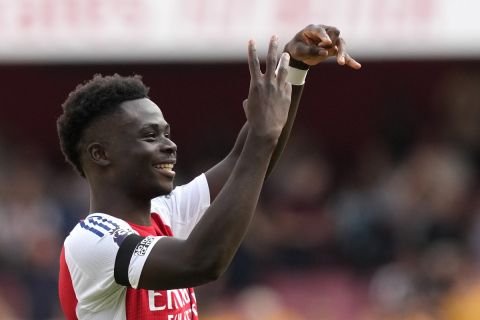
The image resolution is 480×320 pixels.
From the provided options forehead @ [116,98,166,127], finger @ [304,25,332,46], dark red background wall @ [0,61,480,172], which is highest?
finger @ [304,25,332,46]

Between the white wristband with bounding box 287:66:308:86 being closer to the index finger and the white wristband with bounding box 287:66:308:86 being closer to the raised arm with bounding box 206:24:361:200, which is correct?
the raised arm with bounding box 206:24:361:200

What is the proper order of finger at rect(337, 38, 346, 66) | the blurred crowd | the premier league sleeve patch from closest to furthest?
the premier league sleeve patch
finger at rect(337, 38, 346, 66)
the blurred crowd

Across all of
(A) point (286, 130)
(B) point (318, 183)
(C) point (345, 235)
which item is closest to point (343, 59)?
(A) point (286, 130)

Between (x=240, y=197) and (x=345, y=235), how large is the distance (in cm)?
672

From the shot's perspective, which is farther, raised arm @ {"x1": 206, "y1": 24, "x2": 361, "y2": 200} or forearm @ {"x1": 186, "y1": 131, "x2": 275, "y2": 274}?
→ raised arm @ {"x1": 206, "y1": 24, "x2": 361, "y2": 200}

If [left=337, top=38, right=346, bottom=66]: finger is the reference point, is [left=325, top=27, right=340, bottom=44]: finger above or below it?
above

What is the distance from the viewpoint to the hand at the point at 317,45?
13.0ft

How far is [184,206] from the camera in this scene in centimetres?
459

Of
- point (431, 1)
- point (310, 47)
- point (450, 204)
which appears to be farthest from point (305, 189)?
point (310, 47)

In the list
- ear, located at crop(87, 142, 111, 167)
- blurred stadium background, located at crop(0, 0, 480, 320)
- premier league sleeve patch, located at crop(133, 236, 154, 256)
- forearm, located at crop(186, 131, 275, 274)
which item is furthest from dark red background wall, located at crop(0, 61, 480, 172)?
forearm, located at crop(186, 131, 275, 274)

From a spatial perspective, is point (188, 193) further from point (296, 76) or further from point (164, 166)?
point (296, 76)

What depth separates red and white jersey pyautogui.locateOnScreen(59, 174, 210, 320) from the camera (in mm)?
3811

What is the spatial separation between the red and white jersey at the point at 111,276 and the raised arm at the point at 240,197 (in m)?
0.19

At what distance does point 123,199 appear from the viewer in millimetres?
4109
